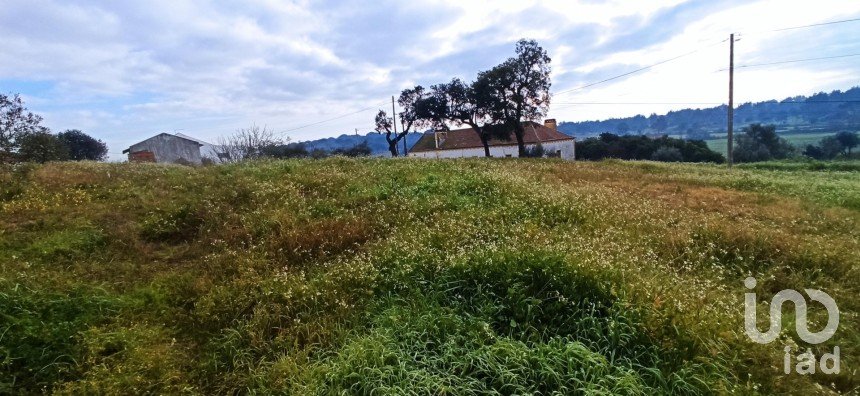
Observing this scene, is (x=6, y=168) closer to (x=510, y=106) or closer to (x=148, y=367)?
(x=148, y=367)

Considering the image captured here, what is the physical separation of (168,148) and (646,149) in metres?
53.0

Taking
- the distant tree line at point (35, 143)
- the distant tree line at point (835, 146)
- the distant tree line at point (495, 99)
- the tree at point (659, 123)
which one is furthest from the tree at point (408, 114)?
the tree at point (659, 123)

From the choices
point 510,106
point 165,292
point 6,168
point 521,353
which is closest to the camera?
point 521,353

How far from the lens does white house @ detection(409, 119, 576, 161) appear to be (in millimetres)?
49625

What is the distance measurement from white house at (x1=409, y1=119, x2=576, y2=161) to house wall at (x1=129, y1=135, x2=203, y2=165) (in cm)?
2448

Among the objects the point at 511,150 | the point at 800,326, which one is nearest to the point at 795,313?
the point at 800,326

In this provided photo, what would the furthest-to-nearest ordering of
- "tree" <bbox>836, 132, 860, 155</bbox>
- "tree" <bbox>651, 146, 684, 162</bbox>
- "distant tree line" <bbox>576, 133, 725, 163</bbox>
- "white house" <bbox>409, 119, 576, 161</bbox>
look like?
"white house" <bbox>409, 119, 576, 161</bbox>
"tree" <bbox>836, 132, 860, 155</bbox>
"distant tree line" <bbox>576, 133, 725, 163</bbox>
"tree" <bbox>651, 146, 684, 162</bbox>

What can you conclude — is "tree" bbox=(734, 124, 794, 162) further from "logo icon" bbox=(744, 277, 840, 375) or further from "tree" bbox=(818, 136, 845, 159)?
"logo icon" bbox=(744, 277, 840, 375)

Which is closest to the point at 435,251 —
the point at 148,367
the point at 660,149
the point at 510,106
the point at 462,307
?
the point at 462,307

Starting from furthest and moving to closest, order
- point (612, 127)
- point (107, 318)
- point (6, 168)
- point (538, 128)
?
point (612, 127) < point (538, 128) < point (6, 168) < point (107, 318)

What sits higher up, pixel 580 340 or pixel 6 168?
pixel 6 168

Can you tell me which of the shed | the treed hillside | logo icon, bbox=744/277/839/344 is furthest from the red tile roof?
logo icon, bbox=744/277/839/344

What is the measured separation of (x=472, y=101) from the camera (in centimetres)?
3256

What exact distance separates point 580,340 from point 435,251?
2.20 metres
